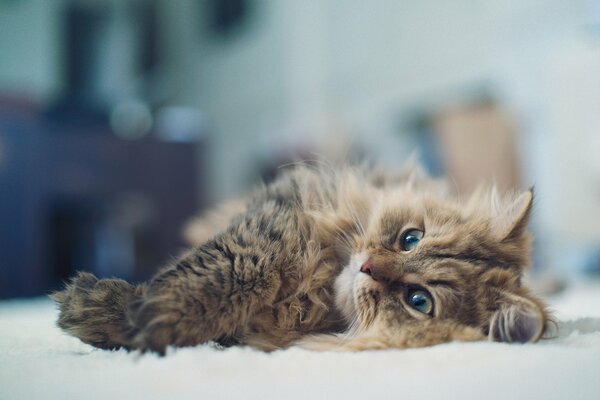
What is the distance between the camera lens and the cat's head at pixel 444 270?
3.01ft

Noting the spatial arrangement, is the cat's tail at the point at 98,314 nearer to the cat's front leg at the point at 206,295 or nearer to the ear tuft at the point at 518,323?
the cat's front leg at the point at 206,295

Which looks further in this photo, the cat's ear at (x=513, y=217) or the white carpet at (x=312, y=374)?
the cat's ear at (x=513, y=217)

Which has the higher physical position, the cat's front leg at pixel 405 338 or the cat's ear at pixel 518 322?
the cat's ear at pixel 518 322

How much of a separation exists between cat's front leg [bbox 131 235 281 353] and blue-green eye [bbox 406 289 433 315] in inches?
10.0

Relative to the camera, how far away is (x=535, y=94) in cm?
281

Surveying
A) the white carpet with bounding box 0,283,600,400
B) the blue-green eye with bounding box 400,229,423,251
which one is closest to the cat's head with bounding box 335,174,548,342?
the blue-green eye with bounding box 400,229,423,251

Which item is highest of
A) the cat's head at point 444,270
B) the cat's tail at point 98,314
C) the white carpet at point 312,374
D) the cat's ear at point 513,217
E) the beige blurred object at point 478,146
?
the beige blurred object at point 478,146

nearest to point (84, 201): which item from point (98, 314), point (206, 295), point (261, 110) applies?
point (261, 110)

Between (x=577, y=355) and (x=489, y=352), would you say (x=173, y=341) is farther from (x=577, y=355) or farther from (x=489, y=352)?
(x=577, y=355)

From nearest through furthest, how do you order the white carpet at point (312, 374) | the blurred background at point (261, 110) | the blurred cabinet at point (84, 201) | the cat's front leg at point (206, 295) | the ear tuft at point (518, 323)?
the white carpet at point (312, 374), the cat's front leg at point (206, 295), the ear tuft at point (518, 323), the blurred background at point (261, 110), the blurred cabinet at point (84, 201)

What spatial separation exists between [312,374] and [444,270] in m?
0.39

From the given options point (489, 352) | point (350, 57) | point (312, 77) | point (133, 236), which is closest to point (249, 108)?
point (312, 77)

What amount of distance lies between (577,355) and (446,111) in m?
2.28

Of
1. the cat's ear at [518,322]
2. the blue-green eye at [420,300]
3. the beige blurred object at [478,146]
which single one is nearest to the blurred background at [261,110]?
the beige blurred object at [478,146]
